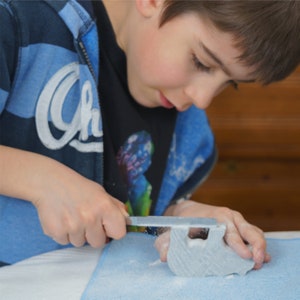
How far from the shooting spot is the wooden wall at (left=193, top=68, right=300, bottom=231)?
1455mm

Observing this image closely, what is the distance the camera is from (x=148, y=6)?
0.74 meters

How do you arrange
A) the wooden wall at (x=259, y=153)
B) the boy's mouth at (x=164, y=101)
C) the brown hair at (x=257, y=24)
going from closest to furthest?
the brown hair at (x=257, y=24) < the boy's mouth at (x=164, y=101) < the wooden wall at (x=259, y=153)

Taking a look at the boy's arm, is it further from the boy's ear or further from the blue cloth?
the boy's ear

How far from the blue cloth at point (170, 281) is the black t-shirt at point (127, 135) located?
7.6 inches

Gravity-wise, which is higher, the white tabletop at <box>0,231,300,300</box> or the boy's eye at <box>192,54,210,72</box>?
the boy's eye at <box>192,54,210,72</box>

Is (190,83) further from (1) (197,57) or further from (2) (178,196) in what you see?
(2) (178,196)

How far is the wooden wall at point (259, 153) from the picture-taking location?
1.46 metres

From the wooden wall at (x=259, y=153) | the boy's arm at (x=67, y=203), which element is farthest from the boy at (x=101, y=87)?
the wooden wall at (x=259, y=153)

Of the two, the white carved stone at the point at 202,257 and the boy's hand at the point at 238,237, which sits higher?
the white carved stone at the point at 202,257

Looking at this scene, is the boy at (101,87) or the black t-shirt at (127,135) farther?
the black t-shirt at (127,135)

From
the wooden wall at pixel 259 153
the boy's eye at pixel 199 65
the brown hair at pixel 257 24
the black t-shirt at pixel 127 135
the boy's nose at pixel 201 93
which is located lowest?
the wooden wall at pixel 259 153

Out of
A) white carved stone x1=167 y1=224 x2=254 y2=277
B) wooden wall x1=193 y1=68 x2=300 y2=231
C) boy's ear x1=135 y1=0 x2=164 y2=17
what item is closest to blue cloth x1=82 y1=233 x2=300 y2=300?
white carved stone x1=167 y1=224 x2=254 y2=277

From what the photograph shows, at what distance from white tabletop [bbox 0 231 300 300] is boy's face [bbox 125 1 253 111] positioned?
0.80 feet

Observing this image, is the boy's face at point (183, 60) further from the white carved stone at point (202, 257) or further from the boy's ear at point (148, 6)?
the white carved stone at point (202, 257)
